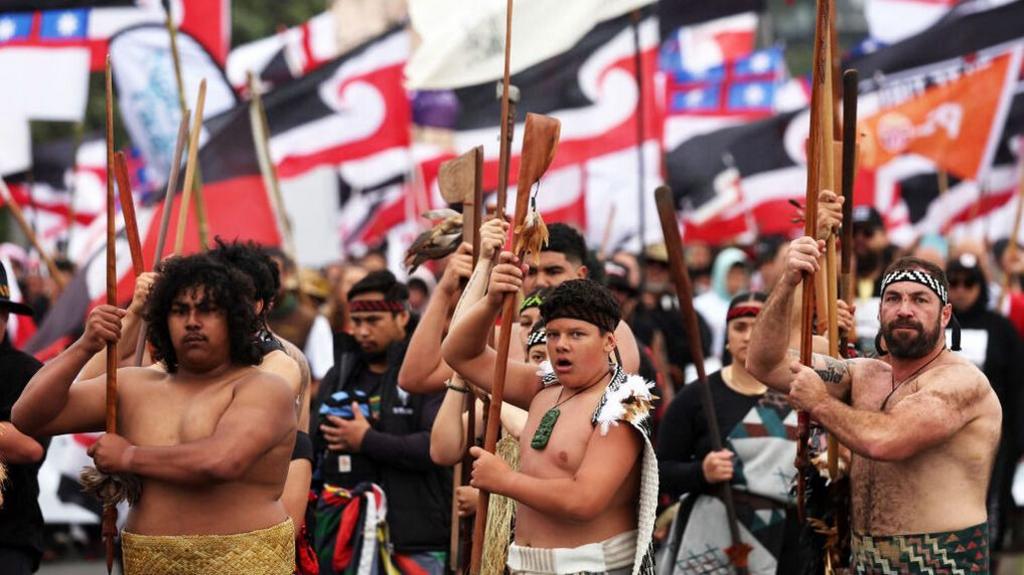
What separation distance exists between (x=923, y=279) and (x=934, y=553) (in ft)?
3.23

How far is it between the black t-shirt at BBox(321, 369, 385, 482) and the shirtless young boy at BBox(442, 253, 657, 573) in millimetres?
2350

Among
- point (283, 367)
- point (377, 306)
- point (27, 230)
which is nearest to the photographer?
point (283, 367)

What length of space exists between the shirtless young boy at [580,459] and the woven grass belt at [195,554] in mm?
772

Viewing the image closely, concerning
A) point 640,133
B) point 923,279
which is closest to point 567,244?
point 923,279

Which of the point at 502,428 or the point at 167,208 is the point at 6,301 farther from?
the point at 502,428

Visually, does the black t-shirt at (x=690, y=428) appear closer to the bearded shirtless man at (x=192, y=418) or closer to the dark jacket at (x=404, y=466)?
the dark jacket at (x=404, y=466)

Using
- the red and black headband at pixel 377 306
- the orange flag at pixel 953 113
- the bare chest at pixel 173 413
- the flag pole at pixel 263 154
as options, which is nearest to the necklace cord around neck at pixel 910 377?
the bare chest at pixel 173 413

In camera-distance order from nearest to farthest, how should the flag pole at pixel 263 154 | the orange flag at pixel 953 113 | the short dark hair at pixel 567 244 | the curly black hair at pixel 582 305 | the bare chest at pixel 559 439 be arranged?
the bare chest at pixel 559 439 → the curly black hair at pixel 582 305 → the short dark hair at pixel 567 244 → the flag pole at pixel 263 154 → the orange flag at pixel 953 113

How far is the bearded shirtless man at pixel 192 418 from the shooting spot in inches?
219

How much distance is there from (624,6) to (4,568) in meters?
5.91

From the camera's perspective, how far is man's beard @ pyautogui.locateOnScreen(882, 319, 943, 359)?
626 cm

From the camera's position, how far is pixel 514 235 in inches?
242

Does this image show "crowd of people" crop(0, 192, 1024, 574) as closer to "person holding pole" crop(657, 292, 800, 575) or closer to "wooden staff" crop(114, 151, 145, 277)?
"person holding pole" crop(657, 292, 800, 575)

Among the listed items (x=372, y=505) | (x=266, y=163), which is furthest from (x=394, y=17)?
(x=372, y=505)
